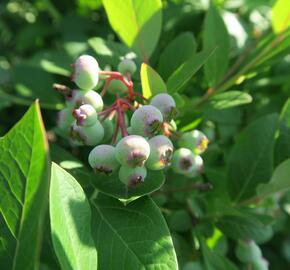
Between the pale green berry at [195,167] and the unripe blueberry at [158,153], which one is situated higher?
the unripe blueberry at [158,153]

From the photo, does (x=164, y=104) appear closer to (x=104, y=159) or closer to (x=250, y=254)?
(x=104, y=159)

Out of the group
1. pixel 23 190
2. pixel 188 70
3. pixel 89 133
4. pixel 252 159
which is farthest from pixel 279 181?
pixel 23 190

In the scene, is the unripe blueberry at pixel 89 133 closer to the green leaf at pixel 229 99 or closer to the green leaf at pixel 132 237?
the green leaf at pixel 132 237

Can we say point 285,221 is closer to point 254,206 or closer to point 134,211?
point 254,206

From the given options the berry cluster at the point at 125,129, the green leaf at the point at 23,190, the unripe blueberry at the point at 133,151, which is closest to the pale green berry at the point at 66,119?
the berry cluster at the point at 125,129

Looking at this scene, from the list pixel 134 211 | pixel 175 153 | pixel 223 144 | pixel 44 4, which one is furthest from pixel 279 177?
pixel 44 4

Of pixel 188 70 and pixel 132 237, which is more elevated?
pixel 188 70
